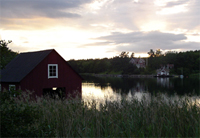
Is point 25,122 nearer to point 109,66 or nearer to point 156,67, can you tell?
point 156,67

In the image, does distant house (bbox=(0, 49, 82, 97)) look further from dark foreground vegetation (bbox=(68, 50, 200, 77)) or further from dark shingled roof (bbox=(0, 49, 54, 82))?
dark foreground vegetation (bbox=(68, 50, 200, 77))

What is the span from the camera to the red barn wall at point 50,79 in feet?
61.7

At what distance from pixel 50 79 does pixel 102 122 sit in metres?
12.7

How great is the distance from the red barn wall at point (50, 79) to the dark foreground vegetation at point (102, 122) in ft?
31.9

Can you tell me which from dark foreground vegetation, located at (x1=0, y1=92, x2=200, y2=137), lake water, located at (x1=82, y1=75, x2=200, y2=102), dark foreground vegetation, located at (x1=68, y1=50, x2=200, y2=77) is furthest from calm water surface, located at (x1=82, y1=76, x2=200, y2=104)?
dark foreground vegetation, located at (x1=68, y1=50, x2=200, y2=77)

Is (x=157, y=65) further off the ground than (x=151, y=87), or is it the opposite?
(x=157, y=65)

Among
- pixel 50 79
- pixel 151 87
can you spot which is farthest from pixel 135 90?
pixel 50 79

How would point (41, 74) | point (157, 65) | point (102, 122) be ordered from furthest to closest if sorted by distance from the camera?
1. point (157, 65)
2. point (41, 74)
3. point (102, 122)

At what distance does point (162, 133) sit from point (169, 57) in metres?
103

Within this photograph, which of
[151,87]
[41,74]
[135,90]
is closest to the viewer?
[41,74]

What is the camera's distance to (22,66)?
66.9 feet

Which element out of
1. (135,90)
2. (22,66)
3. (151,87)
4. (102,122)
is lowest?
(151,87)

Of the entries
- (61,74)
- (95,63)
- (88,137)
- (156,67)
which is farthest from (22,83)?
(95,63)

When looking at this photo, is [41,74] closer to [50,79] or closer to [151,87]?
[50,79]
